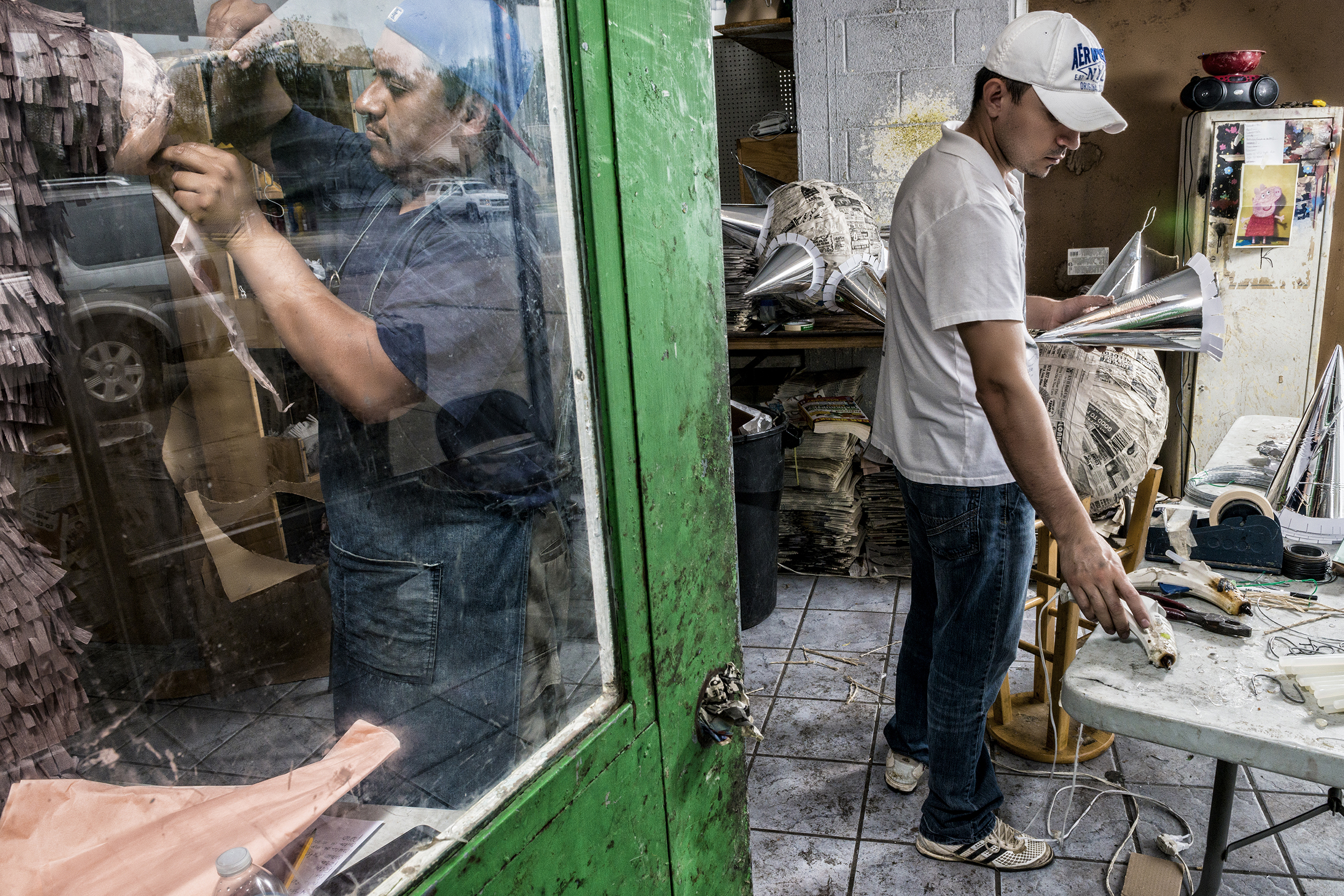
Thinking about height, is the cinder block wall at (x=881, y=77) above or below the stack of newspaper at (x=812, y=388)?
above

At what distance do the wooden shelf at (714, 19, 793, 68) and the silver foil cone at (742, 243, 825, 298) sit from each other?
3.91 feet

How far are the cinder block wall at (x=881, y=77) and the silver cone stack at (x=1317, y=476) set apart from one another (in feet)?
6.54

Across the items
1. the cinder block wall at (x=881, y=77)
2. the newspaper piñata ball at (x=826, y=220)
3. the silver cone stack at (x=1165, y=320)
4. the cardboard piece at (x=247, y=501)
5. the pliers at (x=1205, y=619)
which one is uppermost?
the cinder block wall at (x=881, y=77)

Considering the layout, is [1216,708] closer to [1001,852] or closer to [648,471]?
[1001,852]

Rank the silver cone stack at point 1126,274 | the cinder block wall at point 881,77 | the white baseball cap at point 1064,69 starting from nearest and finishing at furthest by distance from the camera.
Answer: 1. the white baseball cap at point 1064,69
2. the silver cone stack at point 1126,274
3. the cinder block wall at point 881,77

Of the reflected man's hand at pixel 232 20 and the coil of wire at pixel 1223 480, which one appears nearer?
the reflected man's hand at pixel 232 20

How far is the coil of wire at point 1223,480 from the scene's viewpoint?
2.31 m

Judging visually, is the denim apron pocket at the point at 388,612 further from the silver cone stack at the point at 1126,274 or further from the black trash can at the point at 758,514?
the silver cone stack at the point at 1126,274

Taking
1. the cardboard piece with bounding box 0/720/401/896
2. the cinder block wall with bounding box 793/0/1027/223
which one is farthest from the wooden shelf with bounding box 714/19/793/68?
the cardboard piece with bounding box 0/720/401/896

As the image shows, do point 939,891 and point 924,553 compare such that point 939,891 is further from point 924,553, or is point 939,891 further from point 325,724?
point 325,724

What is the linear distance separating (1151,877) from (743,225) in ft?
8.66

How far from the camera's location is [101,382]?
59cm

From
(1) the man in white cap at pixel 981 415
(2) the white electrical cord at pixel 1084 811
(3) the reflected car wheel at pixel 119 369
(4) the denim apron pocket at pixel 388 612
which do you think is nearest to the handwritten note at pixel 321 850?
(4) the denim apron pocket at pixel 388 612

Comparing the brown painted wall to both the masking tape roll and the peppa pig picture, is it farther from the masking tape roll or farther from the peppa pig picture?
the masking tape roll
